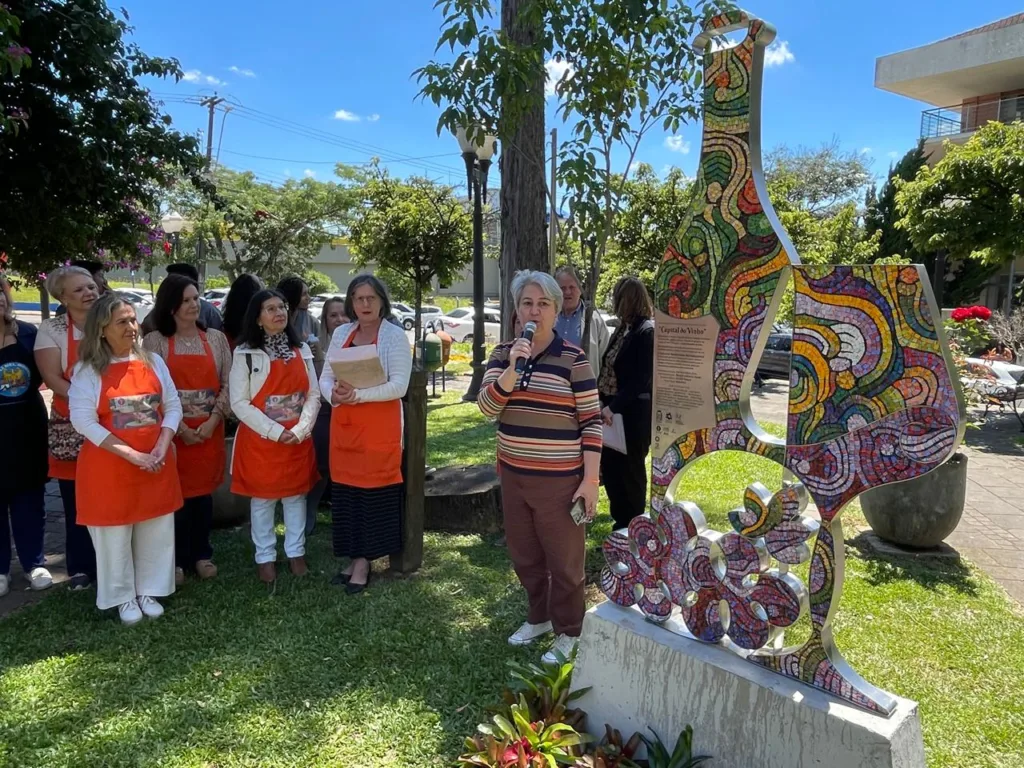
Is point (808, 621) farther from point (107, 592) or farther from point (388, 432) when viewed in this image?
point (107, 592)

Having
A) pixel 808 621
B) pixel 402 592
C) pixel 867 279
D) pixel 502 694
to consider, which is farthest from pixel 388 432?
pixel 867 279

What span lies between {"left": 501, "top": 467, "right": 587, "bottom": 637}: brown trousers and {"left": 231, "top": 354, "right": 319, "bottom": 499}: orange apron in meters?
→ 1.36

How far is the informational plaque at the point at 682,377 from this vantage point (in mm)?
2395

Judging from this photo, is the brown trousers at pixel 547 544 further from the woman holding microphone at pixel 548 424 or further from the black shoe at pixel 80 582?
the black shoe at pixel 80 582

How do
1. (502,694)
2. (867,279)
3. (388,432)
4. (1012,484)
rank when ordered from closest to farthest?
(867,279)
(502,694)
(388,432)
(1012,484)

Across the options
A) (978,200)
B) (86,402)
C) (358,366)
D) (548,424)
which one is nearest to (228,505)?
(86,402)

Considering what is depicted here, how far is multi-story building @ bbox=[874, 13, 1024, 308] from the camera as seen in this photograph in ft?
67.7

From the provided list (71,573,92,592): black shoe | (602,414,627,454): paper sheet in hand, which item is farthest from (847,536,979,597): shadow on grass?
(71,573,92,592): black shoe

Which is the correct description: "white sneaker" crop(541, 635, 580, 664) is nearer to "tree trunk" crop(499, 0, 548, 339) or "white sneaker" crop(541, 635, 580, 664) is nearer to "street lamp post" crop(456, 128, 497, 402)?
→ "tree trunk" crop(499, 0, 548, 339)

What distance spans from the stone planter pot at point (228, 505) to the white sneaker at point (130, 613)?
130cm

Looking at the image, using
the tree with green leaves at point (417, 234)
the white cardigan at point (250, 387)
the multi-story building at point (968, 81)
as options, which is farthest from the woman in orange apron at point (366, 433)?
the multi-story building at point (968, 81)

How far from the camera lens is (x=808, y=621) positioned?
2.20 meters

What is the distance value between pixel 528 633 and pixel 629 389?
1481 millimetres

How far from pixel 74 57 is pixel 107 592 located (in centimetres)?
383
